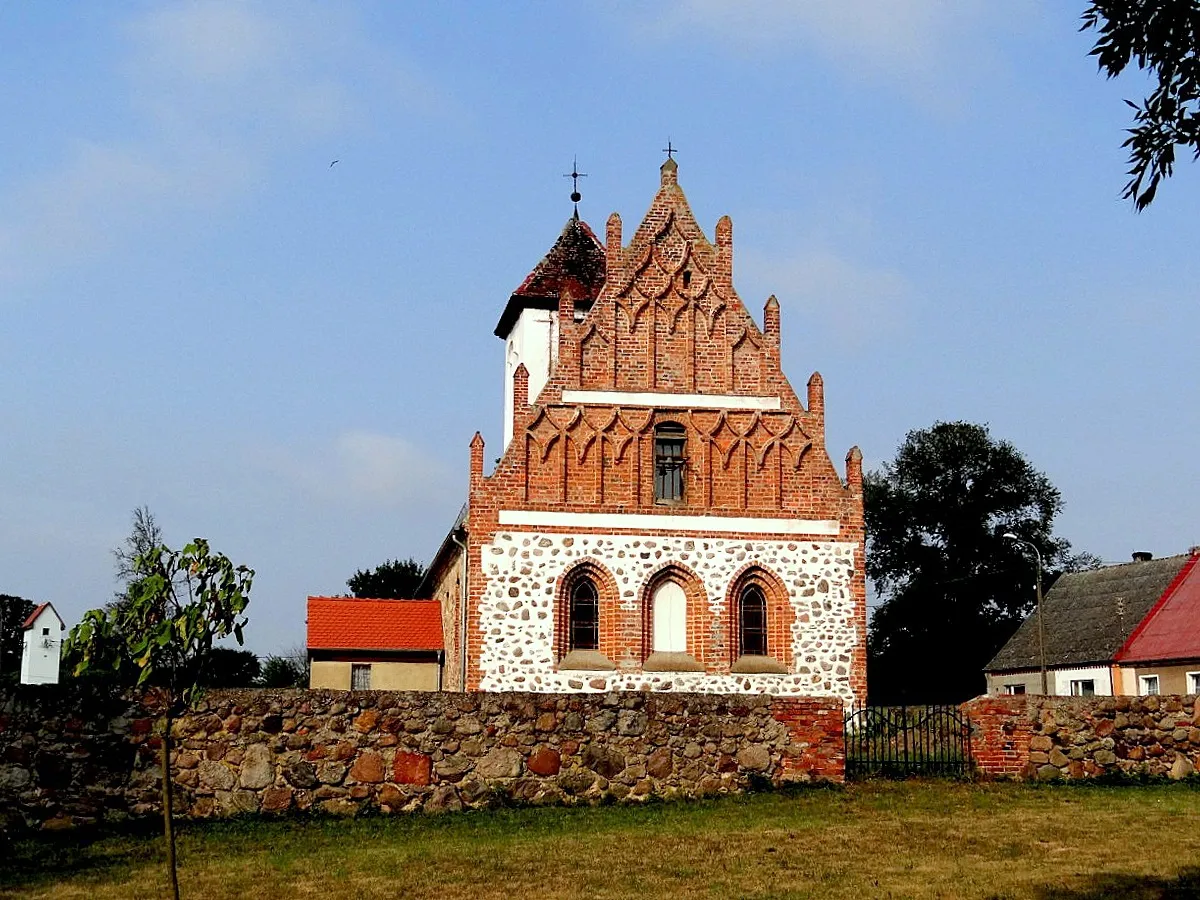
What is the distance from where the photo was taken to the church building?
1163 inches

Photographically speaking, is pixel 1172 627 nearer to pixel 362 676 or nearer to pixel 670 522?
pixel 670 522

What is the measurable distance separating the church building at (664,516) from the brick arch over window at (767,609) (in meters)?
0.04

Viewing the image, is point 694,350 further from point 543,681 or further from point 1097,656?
point 1097,656

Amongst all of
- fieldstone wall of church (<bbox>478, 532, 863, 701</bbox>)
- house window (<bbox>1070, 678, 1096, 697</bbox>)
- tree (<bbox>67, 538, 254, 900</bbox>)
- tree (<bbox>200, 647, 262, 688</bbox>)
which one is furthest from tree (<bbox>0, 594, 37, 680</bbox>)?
tree (<bbox>67, 538, 254, 900</bbox>)

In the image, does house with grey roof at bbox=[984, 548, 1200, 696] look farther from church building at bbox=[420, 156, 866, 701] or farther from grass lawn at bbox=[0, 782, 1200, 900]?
grass lawn at bbox=[0, 782, 1200, 900]

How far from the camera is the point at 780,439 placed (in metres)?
31.1

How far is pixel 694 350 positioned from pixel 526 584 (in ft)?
21.7

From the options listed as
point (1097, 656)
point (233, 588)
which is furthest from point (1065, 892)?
point (1097, 656)

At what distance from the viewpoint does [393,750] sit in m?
18.5

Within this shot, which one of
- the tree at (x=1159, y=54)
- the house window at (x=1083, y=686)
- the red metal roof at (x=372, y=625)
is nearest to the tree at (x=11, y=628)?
the red metal roof at (x=372, y=625)

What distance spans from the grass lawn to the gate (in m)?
1.79

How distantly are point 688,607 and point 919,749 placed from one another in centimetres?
874

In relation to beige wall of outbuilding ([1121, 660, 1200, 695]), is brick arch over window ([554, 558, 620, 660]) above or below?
above

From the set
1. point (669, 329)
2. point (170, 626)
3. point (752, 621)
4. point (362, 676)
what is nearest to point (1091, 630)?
point (752, 621)
